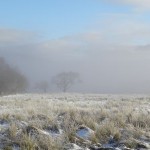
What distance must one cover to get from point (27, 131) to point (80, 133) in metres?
1.54

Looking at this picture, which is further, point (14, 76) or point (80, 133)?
point (14, 76)

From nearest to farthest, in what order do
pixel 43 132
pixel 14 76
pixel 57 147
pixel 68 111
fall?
pixel 57 147 < pixel 43 132 < pixel 68 111 < pixel 14 76

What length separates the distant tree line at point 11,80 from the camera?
84625 mm

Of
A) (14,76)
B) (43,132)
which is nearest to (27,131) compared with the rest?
(43,132)

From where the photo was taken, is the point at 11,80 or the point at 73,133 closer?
the point at 73,133

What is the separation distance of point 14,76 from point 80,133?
75633 mm

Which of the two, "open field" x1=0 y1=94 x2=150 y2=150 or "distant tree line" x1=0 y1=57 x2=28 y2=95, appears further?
"distant tree line" x1=0 y1=57 x2=28 y2=95

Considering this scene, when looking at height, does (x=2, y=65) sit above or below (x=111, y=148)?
above

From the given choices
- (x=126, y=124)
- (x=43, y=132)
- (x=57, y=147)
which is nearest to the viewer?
(x=57, y=147)

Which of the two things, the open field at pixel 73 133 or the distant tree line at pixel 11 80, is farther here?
the distant tree line at pixel 11 80

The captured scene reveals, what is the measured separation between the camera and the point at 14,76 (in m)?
87.4

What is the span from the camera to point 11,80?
85.5 metres

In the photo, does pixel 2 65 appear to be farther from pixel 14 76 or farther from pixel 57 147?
pixel 57 147

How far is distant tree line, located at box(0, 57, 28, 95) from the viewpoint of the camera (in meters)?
84.6
